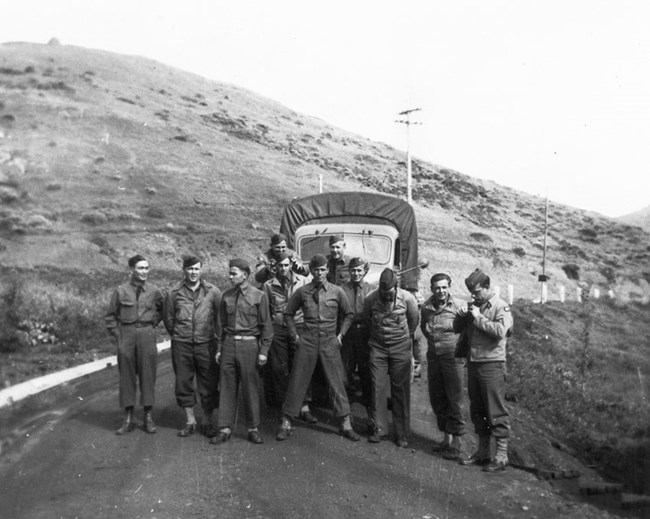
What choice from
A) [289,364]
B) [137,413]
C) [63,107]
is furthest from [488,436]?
[63,107]

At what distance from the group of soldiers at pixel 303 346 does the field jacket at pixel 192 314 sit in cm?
1

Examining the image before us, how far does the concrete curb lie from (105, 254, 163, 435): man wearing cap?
2.73 m

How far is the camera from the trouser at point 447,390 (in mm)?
6797

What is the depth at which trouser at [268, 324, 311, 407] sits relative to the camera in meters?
7.86

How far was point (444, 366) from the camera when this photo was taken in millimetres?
6941

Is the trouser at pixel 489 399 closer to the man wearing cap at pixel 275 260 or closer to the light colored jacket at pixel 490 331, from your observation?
the light colored jacket at pixel 490 331

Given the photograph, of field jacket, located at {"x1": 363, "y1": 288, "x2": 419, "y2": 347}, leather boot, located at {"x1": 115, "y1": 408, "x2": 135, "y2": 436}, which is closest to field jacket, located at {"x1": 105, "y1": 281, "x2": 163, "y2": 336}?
leather boot, located at {"x1": 115, "y1": 408, "x2": 135, "y2": 436}

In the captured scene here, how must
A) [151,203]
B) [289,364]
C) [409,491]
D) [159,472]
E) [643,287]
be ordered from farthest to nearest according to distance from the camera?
1. [643,287]
2. [151,203]
3. [289,364]
4. [159,472]
5. [409,491]

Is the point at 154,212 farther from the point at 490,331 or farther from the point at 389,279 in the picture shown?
the point at 490,331

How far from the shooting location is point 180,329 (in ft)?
23.9

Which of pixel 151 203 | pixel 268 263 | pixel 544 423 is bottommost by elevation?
pixel 544 423

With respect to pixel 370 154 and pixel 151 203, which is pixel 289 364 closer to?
pixel 151 203

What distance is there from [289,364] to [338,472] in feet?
6.69

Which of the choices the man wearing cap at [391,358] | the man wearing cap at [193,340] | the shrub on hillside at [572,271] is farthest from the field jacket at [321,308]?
the shrub on hillside at [572,271]
